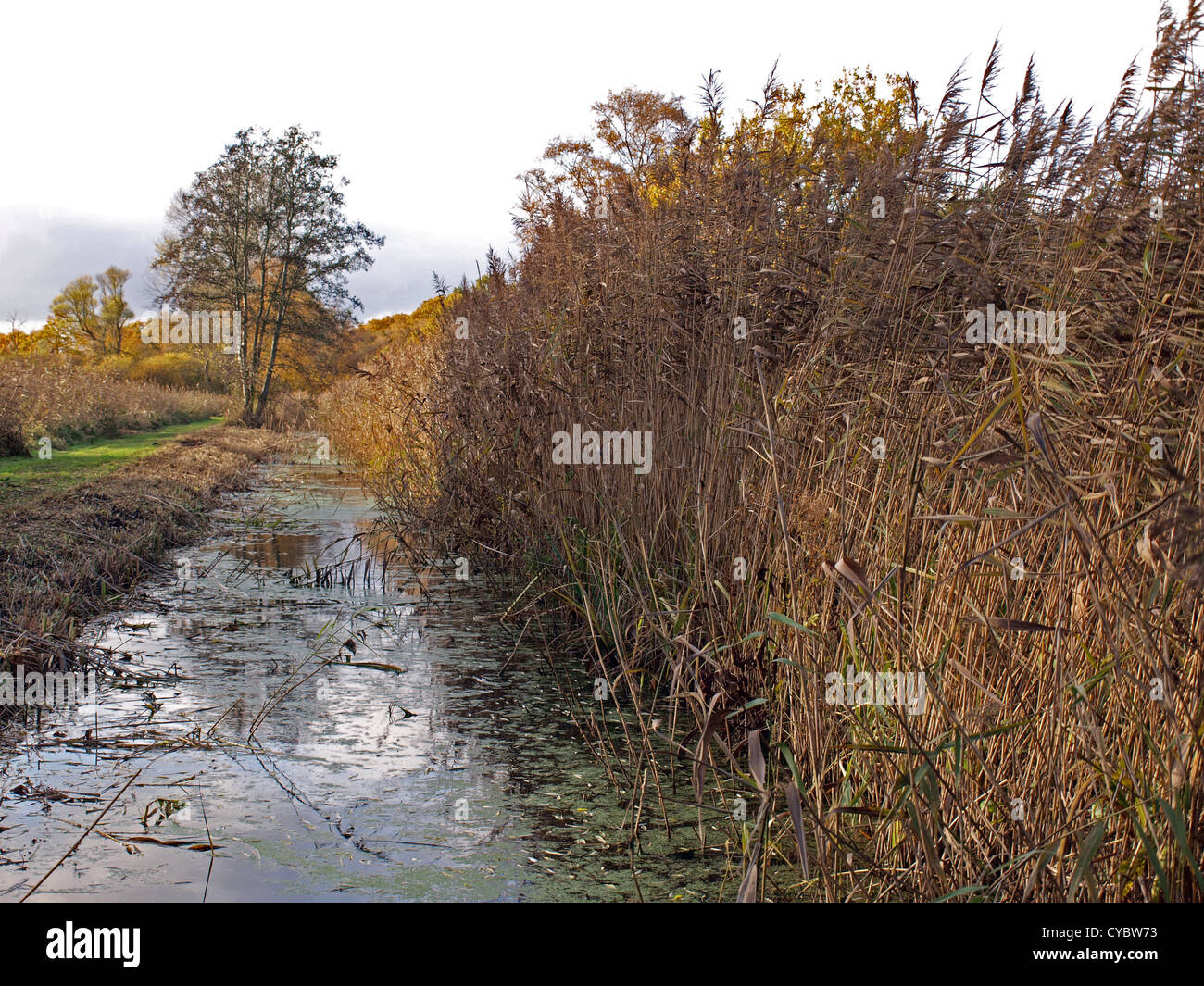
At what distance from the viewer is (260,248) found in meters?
28.5

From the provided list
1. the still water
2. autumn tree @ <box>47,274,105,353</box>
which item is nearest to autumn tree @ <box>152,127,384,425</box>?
autumn tree @ <box>47,274,105,353</box>

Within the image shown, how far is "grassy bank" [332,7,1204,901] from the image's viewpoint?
2.10 meters

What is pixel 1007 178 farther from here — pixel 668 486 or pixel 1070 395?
pixel 668 486

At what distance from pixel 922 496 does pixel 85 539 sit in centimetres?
602

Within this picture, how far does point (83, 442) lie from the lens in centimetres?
1534

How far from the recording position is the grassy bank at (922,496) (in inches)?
82.7

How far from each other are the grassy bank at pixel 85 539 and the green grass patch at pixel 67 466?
0.21ft

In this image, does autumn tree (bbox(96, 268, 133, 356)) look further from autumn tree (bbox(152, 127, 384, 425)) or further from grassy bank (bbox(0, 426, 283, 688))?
grassy bank (bbox(0, 426, 283, 688))

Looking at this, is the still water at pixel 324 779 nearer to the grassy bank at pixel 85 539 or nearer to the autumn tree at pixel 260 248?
the grassy bank at pixel 85 539

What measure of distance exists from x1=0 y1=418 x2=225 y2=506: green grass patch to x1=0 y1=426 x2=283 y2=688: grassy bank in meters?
0.06

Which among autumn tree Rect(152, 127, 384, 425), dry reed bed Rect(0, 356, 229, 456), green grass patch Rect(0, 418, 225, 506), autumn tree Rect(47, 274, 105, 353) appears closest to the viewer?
green grass patch Rect(0, 418, 225, 506)

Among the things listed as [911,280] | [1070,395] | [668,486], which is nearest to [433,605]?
[668,486]

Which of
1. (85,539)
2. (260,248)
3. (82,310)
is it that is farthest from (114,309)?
(85,539)

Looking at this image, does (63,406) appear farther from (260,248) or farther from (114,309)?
(114,309)
